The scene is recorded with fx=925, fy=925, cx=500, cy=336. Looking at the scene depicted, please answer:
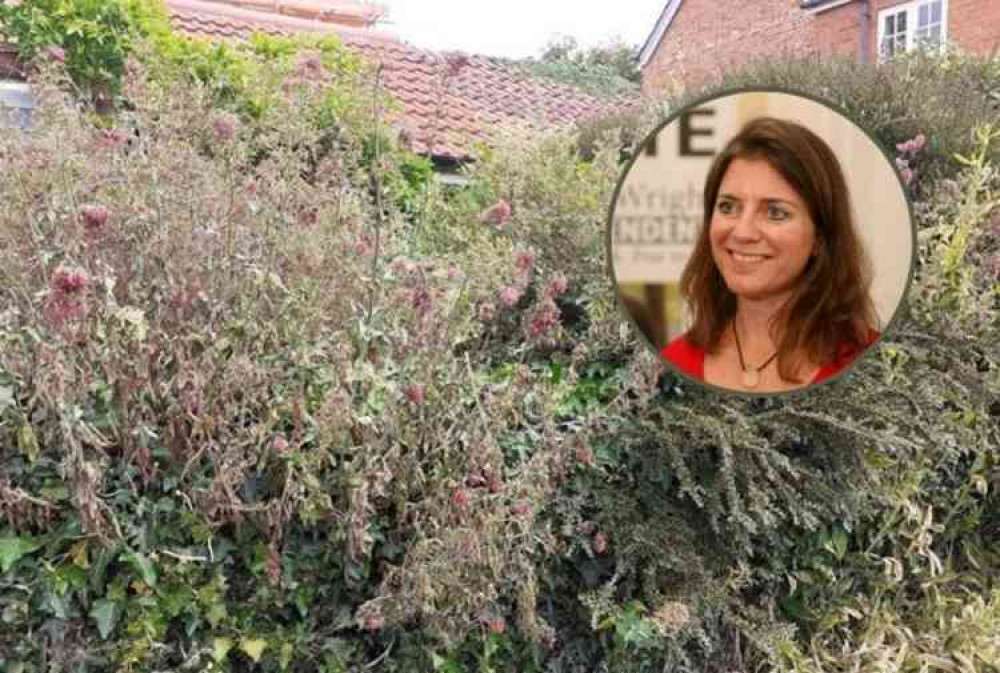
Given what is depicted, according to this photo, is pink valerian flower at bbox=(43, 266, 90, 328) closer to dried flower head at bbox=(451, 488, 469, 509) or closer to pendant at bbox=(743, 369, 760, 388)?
dried flower head at bbox=(451, 488, 469, 509)

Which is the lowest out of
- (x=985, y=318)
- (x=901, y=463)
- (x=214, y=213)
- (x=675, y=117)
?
(x=901, y=463)

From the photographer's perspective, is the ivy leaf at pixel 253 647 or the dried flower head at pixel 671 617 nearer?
the ivy leaf at pixel 253 647

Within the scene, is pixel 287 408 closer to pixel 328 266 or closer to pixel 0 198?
pixel 328 266

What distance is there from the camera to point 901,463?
333cm

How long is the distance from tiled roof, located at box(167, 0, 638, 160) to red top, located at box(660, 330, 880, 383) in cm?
490

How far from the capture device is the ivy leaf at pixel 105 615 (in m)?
2.24

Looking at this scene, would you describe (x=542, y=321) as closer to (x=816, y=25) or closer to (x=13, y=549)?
(x=13, y=549)

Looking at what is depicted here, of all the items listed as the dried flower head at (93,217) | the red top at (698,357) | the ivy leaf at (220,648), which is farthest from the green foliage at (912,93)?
the ivy leaf at (220,648)

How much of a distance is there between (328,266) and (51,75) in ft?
4.43

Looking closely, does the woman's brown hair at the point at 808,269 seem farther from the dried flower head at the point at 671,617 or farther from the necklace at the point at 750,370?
the dried flower head at the point at 671,617

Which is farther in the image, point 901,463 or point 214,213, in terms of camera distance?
point 901,463

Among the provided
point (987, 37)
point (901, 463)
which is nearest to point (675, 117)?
point (901, 463)

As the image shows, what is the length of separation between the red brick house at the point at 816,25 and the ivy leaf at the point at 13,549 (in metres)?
9.03

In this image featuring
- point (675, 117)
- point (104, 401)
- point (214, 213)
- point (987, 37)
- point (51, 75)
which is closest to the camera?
point (675, 117)
